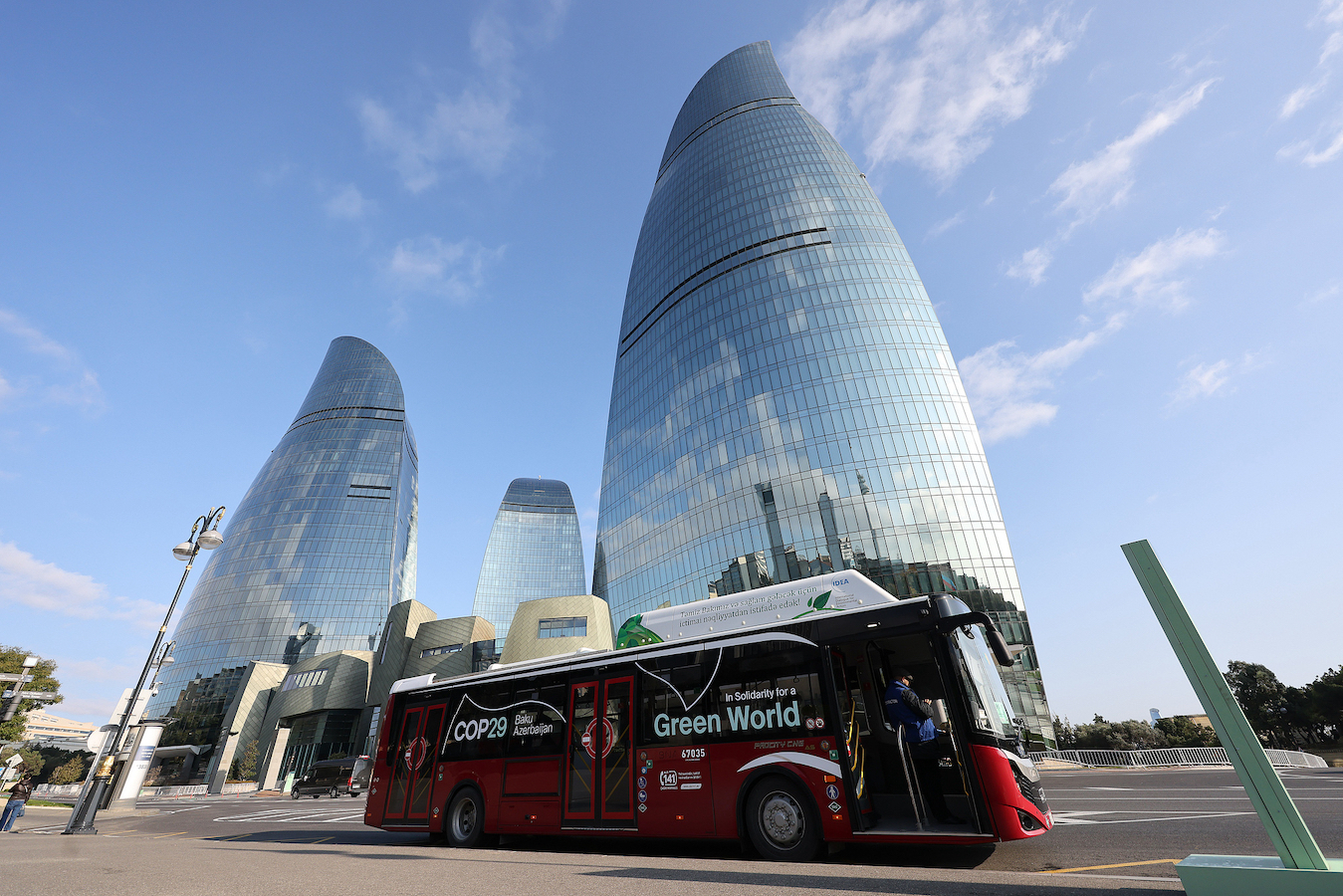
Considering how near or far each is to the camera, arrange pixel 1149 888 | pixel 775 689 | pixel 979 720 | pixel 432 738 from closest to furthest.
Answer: pixel 1149 888, pixel 979 720, pixel 775 689, pixel 432 738

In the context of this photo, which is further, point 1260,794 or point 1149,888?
point 1149,888

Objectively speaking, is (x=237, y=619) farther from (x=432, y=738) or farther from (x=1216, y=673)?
(x=1216, y=673)

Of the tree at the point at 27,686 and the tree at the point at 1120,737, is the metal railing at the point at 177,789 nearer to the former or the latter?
the tree at the point at 27,686

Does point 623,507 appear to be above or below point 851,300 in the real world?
below

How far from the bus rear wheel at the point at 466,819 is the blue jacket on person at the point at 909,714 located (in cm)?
817

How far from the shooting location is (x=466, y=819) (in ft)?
37.4

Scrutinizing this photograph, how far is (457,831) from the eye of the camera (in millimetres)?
11383

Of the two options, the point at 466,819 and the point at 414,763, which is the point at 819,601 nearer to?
the point at 466,819

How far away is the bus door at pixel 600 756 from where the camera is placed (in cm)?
941

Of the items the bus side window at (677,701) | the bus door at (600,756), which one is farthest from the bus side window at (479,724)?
the bus side window at (677,701)

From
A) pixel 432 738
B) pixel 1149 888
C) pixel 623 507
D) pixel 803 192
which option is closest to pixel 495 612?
pixel 623 507

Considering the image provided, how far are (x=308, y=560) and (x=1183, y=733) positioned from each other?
11678 centimetres

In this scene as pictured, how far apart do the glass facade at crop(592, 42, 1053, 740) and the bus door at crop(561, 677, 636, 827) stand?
41.5 m

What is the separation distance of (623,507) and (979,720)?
6659 cm
